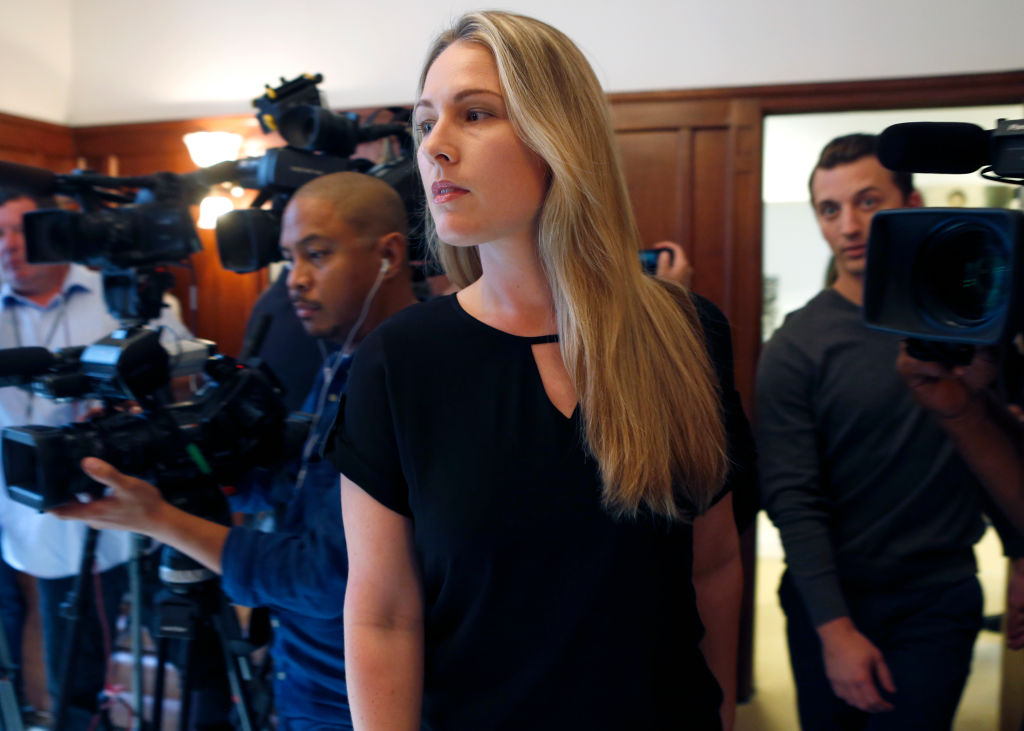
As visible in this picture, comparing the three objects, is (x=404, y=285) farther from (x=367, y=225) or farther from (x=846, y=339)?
(x=846, y=339)

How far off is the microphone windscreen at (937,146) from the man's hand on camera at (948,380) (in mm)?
305

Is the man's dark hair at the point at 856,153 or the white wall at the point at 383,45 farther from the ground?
the white wall at the point at 383,45

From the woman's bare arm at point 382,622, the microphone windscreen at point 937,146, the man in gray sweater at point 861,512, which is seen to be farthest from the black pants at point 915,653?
the woman's bare arm at point 382,622

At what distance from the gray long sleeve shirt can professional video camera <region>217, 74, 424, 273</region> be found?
746mm

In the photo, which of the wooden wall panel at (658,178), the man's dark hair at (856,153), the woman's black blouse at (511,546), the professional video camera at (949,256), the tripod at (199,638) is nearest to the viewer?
the woman's black blouse at (511,546)

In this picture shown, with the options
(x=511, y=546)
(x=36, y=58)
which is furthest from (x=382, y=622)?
(x=36, y=58)

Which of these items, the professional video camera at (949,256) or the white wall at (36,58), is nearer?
the professional video camera at (949,256)

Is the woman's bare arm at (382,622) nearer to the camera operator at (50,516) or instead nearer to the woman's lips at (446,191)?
the woman's lips at (446,191)

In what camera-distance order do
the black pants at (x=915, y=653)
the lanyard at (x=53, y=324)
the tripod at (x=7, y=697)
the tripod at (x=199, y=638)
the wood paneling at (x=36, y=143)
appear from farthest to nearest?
the wood paneling at (x=36, y=143)
the lanyard at (x=53, y=324)
the tripod at (x=7, y=697)
the black pants at (x=915, y=653)
the tripod at (x=199, y=638)

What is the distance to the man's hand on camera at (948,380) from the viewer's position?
1.12 meters

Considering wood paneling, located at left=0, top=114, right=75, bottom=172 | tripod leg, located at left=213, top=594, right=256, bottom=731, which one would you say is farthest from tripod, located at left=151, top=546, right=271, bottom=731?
wood paneling, located at left=0, top=114, right=75, bottom=172

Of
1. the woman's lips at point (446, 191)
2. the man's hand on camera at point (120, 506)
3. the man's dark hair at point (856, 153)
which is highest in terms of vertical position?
the man's dark hair at point (856, 153)

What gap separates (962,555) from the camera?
1427 mm

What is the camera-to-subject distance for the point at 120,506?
43.9 inches
